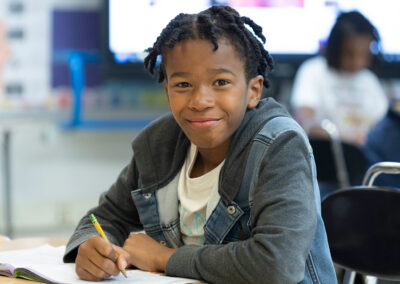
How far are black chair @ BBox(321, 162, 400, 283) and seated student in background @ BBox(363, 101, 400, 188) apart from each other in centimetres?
100

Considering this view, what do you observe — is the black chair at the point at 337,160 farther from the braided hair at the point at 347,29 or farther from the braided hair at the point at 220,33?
the braided hair at the point at 220,33

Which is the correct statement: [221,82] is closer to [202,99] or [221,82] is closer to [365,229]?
[202,99]

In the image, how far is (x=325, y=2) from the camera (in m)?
4.24

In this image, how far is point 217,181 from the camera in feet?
4.29

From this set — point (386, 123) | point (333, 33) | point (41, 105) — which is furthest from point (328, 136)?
point (41, 105)

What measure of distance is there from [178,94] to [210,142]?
0.11 m

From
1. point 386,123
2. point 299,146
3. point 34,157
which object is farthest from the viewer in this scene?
point 34,157

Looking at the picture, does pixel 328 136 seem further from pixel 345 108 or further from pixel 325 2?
pixel 325 2

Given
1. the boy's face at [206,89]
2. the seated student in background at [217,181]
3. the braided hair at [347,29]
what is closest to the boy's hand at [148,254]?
the seated student in background at [217,181]

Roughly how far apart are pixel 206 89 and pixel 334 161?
206 centimetres

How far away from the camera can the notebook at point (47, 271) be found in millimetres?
1134

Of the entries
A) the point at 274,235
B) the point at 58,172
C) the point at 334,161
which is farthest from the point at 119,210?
the point at 58,172

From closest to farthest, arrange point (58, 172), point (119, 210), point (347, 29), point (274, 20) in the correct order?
point (119, 210)
point (347, 29)
point (274, 20)
point (58, 172)

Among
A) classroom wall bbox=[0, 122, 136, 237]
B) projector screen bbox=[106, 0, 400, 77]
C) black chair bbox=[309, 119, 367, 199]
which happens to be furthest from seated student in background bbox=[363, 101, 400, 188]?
classroom wall bbox=[0, 122, 136, 237]
